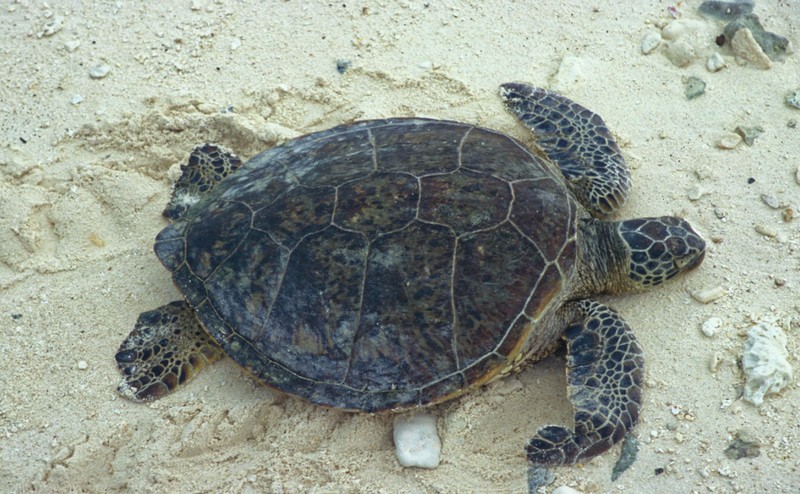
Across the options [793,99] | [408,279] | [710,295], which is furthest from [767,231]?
[408,279]

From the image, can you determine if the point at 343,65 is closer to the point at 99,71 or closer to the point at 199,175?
the point at 199,175

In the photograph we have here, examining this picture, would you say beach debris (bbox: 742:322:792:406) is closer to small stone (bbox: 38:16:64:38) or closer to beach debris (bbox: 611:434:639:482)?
beach debris (bbox: 611:434:639:482)

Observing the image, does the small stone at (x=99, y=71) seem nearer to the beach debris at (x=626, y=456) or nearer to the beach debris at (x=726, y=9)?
the beach debris at (x=626, y=456)

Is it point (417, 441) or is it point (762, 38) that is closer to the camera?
point (417, 441)

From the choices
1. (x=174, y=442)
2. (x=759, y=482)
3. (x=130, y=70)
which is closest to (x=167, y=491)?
(x=174, y=442)

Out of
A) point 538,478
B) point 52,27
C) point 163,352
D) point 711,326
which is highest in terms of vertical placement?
point 711,326

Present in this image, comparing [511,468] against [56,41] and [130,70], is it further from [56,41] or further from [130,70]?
[56,41]
